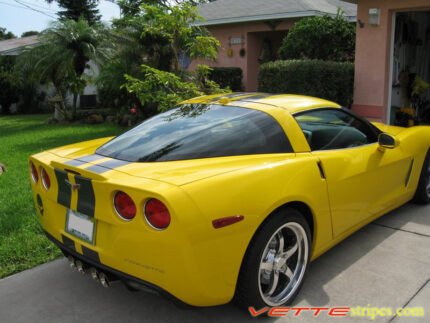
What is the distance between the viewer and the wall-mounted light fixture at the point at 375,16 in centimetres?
840

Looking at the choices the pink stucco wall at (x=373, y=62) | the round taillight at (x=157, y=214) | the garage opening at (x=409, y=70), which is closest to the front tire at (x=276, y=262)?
the round taillight at (x=157, y=214)

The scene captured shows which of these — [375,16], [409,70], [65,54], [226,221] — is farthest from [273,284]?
[65,54]

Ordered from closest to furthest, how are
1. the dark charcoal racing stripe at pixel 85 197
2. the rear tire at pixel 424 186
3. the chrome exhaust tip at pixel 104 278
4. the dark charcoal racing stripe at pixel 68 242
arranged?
1. the dark charcoal racing stripe at pixel 85 197
2. the chrome exhaust tip at pixel 104 278
3. the dark charcoal racing stripe at pixel 68 242
4. the rear tire at pixel 424 186

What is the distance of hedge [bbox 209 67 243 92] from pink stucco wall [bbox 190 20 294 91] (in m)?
0.38

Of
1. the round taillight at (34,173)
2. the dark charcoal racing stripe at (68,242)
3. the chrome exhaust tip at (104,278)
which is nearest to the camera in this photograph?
the chrome exhaust tip at (104,278)

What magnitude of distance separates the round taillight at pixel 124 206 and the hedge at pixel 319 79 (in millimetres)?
7137

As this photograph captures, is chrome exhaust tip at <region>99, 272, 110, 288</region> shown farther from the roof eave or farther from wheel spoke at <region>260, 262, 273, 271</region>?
the roof eave

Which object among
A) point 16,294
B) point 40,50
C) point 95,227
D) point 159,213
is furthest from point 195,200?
point 40,50

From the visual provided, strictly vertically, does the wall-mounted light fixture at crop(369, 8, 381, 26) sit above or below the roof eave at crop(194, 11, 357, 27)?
below

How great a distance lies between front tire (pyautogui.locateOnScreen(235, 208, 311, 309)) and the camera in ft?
8.38

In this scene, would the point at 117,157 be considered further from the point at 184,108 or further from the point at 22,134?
the point at 22,134

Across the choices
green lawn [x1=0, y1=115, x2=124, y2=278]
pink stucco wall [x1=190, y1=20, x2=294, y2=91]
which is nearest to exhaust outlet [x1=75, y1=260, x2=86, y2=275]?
green lawn [x1=0, y1=115, x2=124, y2=278]

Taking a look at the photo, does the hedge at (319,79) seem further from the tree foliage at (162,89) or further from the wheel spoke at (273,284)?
the wheel spoke at (273,284)
